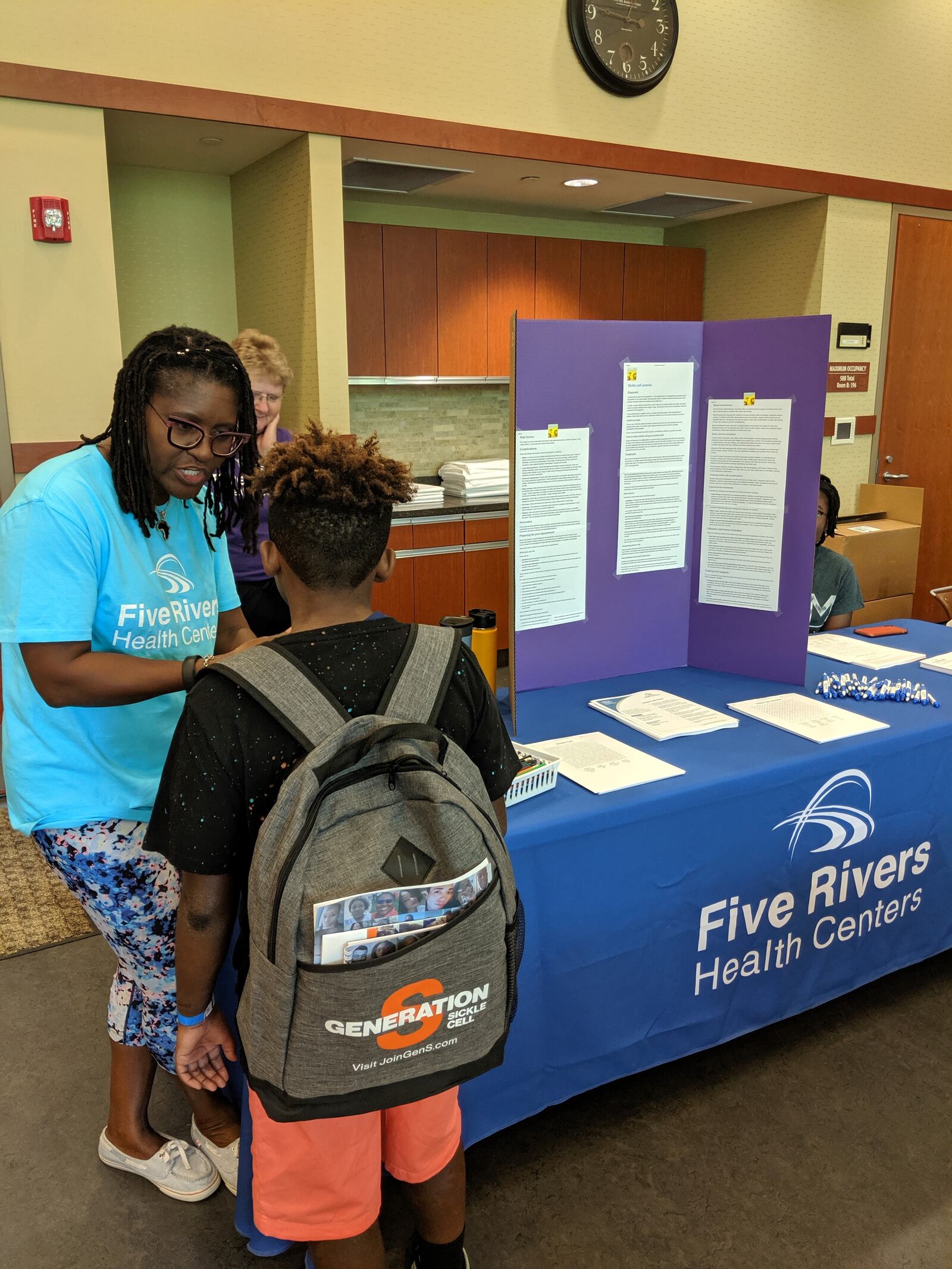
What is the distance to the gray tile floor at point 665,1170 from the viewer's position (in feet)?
5.32

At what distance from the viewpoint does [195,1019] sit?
1298 millimetres

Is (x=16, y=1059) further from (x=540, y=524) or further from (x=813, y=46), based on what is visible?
(x=813, y=46)

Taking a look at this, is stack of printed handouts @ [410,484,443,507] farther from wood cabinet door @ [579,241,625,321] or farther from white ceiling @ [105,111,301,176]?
white ceiling @ [105,111,301,176]

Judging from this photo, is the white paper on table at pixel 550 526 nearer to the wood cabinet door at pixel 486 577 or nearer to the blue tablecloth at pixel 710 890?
the blue tablecloth at pixel 710 890

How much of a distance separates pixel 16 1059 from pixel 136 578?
1360 millimetres

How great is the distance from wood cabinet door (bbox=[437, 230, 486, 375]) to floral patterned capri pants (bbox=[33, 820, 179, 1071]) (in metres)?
3.95

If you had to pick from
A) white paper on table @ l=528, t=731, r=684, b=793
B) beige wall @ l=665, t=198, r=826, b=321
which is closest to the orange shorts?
white paper on table @ l=528, t=731, r=684, b=793

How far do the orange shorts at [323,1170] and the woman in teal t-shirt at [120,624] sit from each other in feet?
1.41

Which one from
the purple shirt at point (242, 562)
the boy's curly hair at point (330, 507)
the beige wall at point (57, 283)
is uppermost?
the beige wall at point (57, 283)

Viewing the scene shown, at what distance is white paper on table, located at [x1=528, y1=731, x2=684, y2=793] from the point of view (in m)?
1.76

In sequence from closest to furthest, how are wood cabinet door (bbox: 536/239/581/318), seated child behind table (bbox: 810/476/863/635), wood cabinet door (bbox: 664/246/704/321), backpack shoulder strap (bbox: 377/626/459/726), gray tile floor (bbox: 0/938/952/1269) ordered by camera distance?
1. backpack shoulder strap (bbox: 377/626/459/726)
2. gray tile floor (bbox: 0/938/952/1269)
3. seated child behind table (bbox: 810/476/863/635)
4. wood cabinet door (bbox: 536/239/581/318)
5. wood cabinet door (bbox: 664/246/704/321)

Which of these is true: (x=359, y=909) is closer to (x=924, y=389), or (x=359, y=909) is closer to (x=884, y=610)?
(x=884, y=610)

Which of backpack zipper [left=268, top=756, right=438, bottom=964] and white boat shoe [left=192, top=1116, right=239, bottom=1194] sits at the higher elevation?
backpack zipper [left=268, top=756, right=438, bottom=964]

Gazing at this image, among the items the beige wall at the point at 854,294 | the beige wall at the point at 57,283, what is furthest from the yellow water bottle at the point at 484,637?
the beige wall at the point at 854,294
